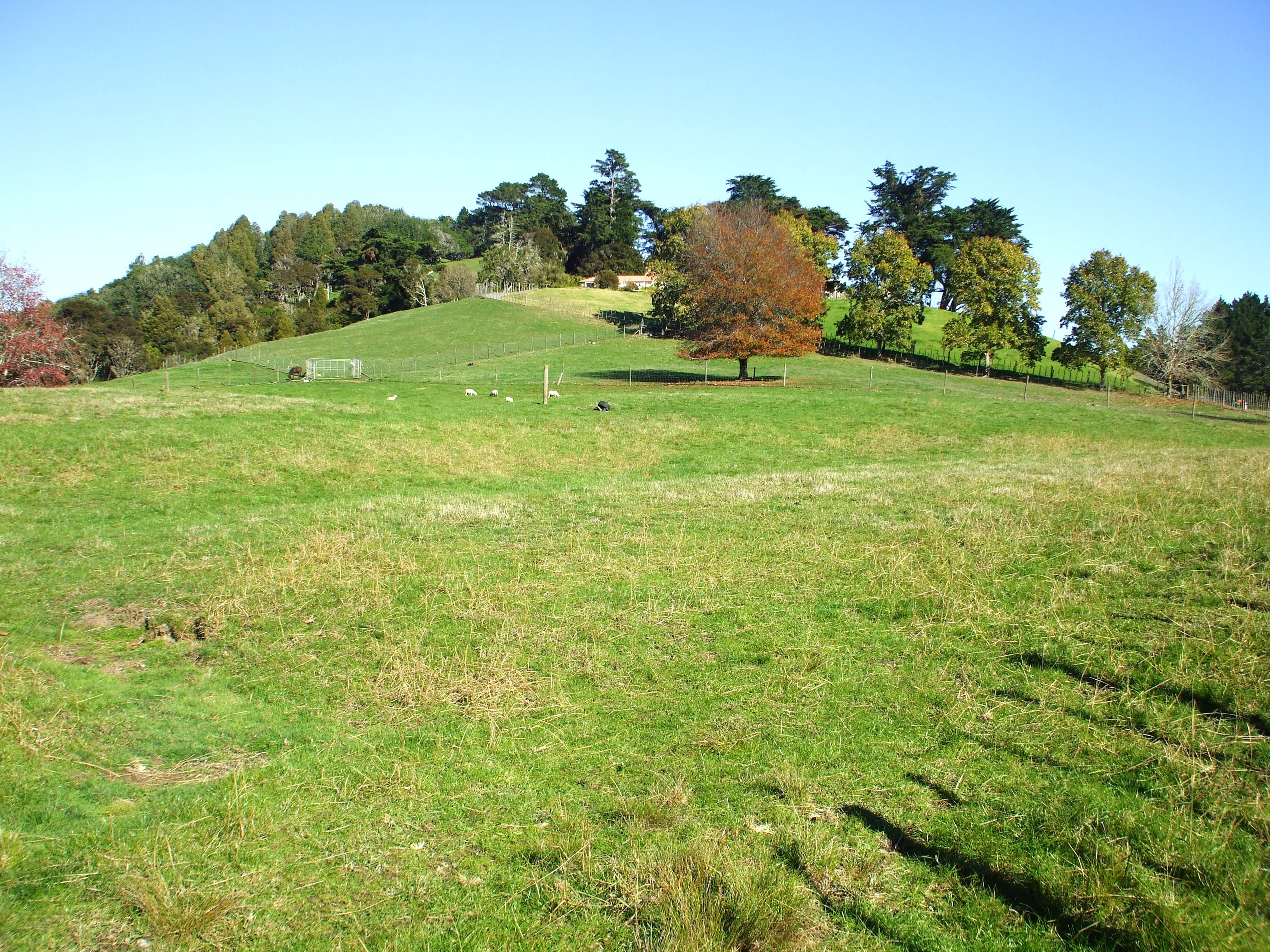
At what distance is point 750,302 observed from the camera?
51031 millimetres

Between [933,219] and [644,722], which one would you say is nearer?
[644,722]

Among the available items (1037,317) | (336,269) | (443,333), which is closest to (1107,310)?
(1037,317)

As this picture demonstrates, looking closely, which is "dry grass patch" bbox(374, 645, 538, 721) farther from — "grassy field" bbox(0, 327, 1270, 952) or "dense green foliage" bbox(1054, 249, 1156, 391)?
"dense green foliage" bbox(1054, 249, 1156, 391)

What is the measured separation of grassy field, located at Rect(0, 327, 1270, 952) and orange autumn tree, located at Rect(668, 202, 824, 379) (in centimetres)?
3380

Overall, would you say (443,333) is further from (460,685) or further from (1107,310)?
(460,685)

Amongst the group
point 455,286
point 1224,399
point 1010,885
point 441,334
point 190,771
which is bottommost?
point 190,771

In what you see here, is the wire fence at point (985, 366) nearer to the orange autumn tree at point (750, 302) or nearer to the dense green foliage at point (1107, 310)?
the dense green foliage at point (1107, 310)

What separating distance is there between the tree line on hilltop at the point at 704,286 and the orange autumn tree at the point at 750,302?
12 cm

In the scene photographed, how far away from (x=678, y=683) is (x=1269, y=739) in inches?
195

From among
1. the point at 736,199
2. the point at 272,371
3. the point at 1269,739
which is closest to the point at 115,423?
the point at 1269,739

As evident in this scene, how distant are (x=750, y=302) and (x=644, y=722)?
46.2m

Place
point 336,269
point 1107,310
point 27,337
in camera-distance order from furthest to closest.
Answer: point 336,269, point 1107,310, point 27,337

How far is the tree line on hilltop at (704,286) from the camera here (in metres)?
51.8

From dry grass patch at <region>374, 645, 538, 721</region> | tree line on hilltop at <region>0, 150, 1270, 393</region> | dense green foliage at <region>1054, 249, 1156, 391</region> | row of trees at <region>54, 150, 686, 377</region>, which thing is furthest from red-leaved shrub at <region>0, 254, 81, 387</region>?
dense green foliage at <region>1054, 249, 1156, 391</region>
